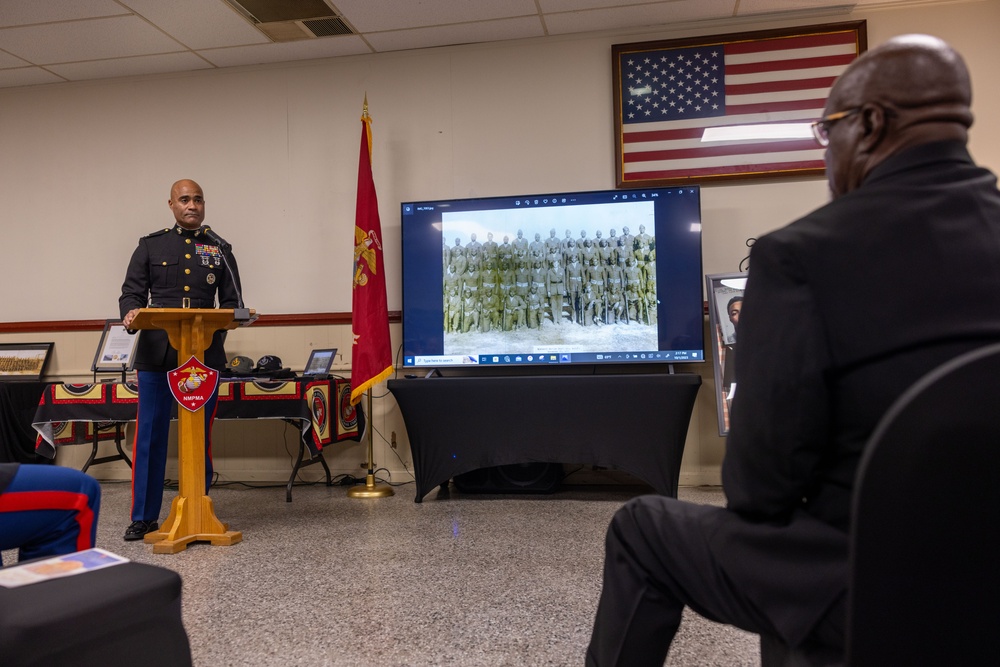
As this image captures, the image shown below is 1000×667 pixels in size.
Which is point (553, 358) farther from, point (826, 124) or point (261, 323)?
point (826, 124)

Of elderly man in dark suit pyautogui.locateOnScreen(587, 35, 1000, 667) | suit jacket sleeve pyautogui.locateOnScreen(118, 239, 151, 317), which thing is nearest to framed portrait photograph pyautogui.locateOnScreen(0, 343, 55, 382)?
suit jacket sleeve pyautogui.locateOnScreen(118, 239, 151, 317)

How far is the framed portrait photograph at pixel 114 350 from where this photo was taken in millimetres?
4406

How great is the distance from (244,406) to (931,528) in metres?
3.69

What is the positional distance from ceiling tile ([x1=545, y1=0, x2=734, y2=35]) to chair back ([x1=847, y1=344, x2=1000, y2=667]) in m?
3.83

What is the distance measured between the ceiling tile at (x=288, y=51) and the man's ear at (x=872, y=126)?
3.87 metres

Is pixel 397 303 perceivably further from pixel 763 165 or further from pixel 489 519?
pixel 763 165

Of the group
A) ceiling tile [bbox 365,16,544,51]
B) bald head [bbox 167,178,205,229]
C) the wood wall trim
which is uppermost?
ceiling tile [bbox 365,16,544,51]

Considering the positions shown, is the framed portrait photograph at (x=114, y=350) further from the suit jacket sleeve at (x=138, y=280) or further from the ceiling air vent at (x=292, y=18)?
the ceiling air vent at (x=292, y=18)

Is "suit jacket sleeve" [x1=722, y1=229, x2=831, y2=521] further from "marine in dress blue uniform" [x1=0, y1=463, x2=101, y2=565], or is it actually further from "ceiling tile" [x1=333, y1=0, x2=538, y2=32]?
"ceiling tile" [x1=333, y1=0, x2=538, y2=32]

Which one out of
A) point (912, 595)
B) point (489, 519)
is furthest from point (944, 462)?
point (489, 519)

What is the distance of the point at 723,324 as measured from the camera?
12.2ft

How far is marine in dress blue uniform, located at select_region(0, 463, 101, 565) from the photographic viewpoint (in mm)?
1206

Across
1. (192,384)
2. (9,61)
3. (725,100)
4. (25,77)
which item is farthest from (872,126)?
(25,77)

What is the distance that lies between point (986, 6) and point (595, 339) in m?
2.82
